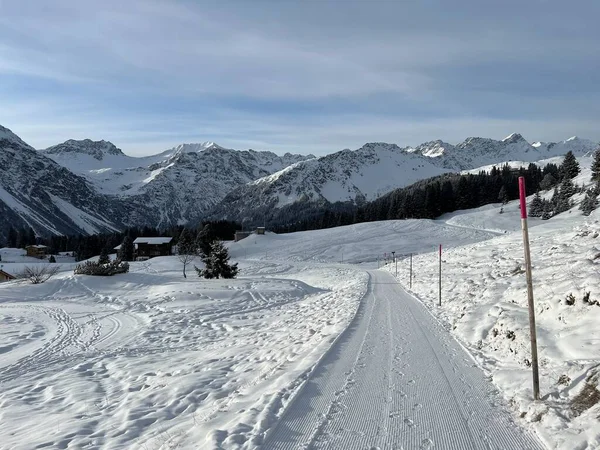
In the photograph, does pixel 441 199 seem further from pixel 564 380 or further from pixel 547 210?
pixel 564 380

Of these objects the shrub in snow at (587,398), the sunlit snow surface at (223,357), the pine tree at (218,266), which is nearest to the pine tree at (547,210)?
the sunlit snow surface at (223,357)

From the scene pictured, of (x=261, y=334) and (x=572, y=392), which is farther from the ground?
(x=572, y=392)

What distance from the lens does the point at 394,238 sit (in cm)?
8225

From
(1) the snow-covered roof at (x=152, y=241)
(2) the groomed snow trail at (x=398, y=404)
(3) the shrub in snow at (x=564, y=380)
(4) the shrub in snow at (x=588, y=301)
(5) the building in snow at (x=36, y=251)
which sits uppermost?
(4) the shrub in snow at (x=588, y=301)

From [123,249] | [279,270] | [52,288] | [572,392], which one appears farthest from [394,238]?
[572,392]

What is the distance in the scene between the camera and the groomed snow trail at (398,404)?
17.7 feet

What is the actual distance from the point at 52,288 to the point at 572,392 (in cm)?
3785

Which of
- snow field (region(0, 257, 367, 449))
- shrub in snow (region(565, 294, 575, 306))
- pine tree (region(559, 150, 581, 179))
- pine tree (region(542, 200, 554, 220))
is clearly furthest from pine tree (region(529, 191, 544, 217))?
shrub in snow (region(565, 294, 575, 306))

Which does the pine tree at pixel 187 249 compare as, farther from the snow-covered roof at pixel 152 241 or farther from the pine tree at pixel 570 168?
the pine tree at pixel 570 168

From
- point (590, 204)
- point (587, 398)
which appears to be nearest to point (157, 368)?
point (587, 398)

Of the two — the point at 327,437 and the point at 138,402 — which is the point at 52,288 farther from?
the point at 327,437

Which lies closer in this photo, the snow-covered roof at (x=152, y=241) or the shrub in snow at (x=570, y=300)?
the shrub in snow at (x=570, y=300)

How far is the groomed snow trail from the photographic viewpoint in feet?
17.7

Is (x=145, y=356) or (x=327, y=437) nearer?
(x=327, y=437)
